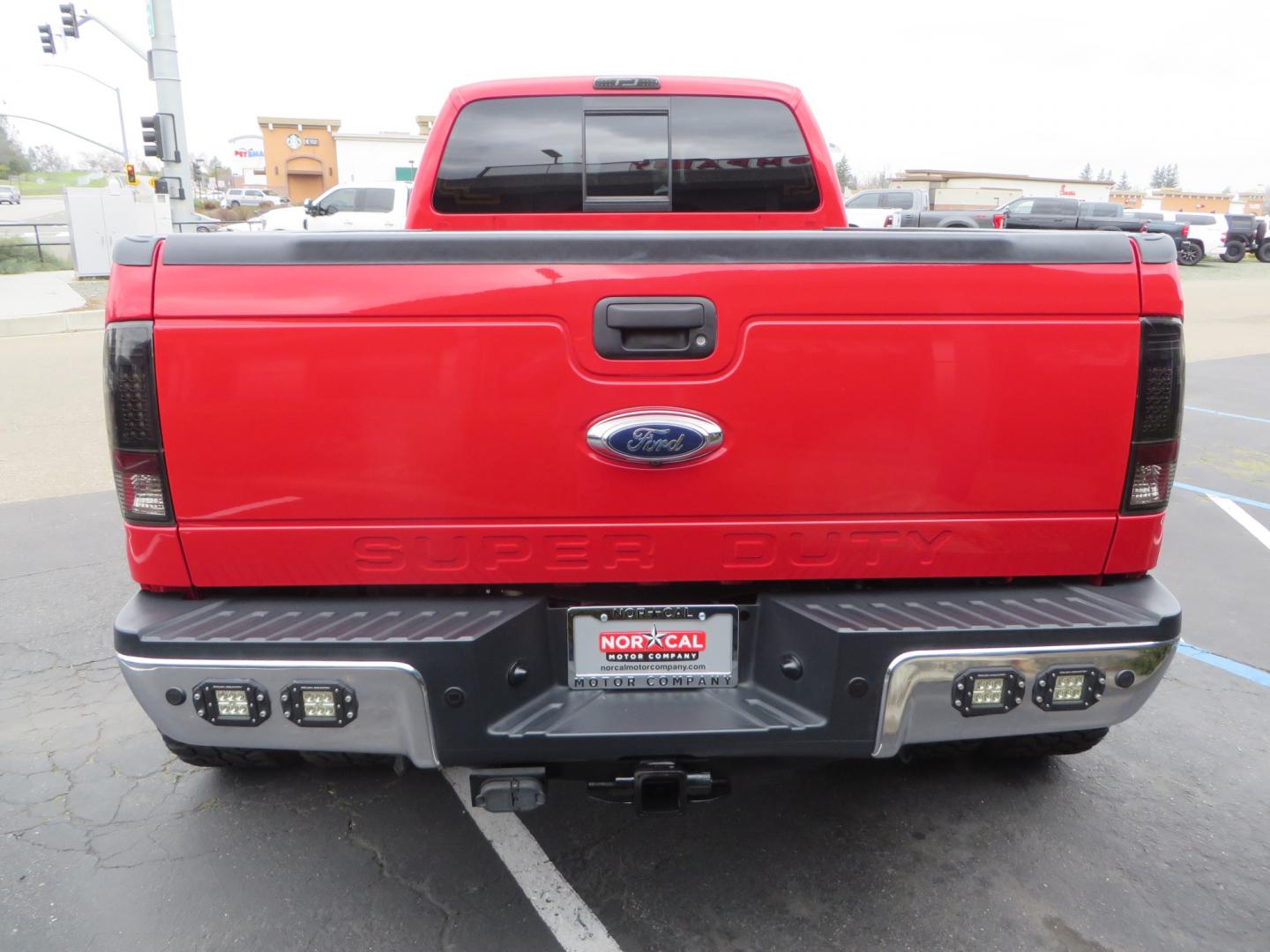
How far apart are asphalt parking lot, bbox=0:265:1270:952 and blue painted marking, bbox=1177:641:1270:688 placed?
0.04 meters

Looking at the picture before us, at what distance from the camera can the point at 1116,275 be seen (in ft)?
6.95

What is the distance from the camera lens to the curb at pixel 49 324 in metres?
14.5

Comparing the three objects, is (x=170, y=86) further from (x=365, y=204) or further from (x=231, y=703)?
(x=231, y=703)

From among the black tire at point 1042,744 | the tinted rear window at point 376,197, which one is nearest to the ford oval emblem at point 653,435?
the black tire at point 1042,744

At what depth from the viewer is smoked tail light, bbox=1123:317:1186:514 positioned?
213cm

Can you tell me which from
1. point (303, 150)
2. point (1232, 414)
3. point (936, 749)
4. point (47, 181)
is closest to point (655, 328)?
point (936, 749)

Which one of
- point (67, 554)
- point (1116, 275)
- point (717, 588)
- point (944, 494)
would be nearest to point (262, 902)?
point (717, 588)

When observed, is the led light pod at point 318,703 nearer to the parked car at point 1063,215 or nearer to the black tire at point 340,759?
the black tire at point 340,759

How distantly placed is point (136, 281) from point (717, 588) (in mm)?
1485

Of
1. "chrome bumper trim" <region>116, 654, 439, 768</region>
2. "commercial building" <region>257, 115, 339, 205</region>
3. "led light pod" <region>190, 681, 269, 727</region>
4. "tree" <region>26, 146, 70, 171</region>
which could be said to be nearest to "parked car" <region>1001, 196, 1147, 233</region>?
"chrome bumper trim" <region>116, 654, 439, 768</region>

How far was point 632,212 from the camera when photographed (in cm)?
357

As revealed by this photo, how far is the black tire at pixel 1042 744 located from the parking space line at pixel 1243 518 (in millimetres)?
3611

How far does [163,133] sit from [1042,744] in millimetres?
15299

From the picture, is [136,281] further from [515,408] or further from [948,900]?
[948,900]
